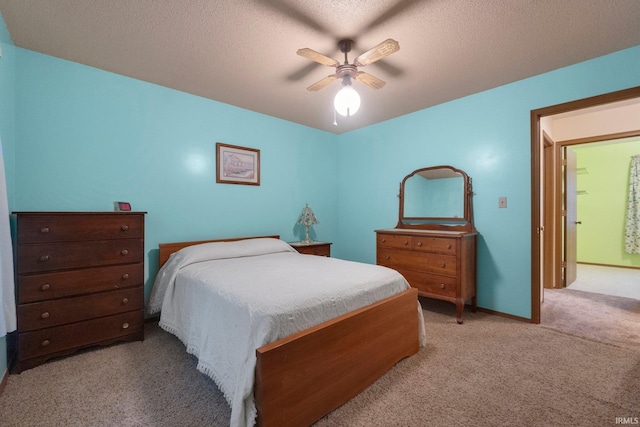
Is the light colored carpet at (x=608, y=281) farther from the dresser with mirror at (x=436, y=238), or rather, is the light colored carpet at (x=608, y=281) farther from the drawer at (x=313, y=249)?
the drawer at (x=313, y=249)

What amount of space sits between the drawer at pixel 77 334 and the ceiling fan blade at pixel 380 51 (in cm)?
264

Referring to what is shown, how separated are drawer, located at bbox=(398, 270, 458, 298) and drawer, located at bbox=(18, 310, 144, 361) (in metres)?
2.62

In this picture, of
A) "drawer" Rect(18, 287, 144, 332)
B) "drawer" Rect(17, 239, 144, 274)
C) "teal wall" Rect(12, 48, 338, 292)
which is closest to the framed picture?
"teal wall" Rect(12, 48, 338, 292)

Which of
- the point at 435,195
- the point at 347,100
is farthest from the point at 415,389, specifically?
the point at 435,195

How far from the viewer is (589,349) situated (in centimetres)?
210

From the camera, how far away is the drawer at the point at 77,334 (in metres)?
1.84

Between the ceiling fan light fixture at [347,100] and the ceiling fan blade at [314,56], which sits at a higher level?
the ceiling fan blade at [314,56]

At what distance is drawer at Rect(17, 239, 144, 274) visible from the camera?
1853 mm

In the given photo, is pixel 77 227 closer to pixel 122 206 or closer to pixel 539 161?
pixel 122 206

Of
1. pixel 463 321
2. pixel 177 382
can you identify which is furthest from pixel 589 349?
pixel 177 382

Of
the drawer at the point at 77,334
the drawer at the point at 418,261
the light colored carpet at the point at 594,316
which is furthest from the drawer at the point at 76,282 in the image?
the light colored carpet at the point at 594,316

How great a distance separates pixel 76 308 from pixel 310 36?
264cm

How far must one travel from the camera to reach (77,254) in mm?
2023

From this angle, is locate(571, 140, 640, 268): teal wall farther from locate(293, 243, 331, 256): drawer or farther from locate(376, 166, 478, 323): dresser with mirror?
locate(293, 243, 331, 256): drawer
